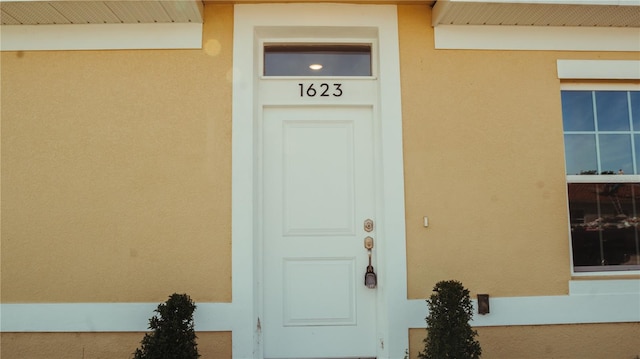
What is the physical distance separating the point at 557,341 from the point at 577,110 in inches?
80.0

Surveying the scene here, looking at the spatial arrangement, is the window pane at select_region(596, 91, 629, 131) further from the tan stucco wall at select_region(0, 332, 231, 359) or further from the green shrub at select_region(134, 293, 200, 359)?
the green shrub at select_region(134, 293, 200, 359)

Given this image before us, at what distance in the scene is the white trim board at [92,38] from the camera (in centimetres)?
368

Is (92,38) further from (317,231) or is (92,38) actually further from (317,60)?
(317,231)

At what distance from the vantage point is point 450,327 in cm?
305

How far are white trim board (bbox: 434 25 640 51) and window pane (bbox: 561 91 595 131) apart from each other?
1.31ft

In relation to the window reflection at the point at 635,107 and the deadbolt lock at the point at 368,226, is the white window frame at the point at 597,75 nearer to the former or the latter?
the window reflection at the point at 635,107

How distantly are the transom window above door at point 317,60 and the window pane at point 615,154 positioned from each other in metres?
2.22

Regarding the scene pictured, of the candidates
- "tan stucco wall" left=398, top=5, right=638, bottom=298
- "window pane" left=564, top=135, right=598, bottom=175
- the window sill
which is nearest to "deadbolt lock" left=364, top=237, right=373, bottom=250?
"tan stucco wall" left=398, top=5, right=638, bottom=298

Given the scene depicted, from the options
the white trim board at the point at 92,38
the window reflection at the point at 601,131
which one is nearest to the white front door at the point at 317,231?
the white trim board at the point at 92,38

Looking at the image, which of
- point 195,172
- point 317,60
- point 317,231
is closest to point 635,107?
point 317,60

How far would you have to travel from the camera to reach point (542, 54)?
12.4 ft

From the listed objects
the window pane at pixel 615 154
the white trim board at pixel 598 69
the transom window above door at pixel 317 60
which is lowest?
the window pane at pixel 615 154

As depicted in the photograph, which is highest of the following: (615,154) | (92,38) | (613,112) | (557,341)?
(92,38)

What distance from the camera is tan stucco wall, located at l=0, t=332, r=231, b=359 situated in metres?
3.50
